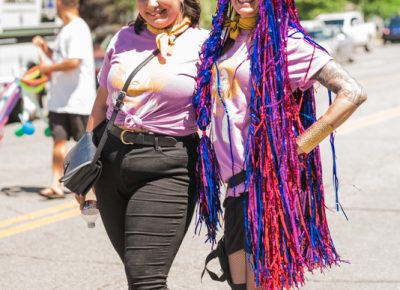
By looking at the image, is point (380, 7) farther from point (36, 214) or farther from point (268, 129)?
point (268, 129)

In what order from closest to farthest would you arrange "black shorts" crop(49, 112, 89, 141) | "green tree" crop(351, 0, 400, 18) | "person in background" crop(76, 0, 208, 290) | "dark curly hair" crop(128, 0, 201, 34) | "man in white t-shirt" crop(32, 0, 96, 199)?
"person in background" crop(76, 0, 208, 290) → "dark curly hair" crop(128, 0, 201, 34) → "man in white t-shirt" crop(32, 0, 96, 199) → "black shorts" crop(49, 112, 89, 141) → "green tree" crop(351, 0, 400, 18)

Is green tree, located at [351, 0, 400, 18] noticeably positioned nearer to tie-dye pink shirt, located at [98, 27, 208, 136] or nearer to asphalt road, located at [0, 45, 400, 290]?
asphalt road, located at [0, 45, 400, 290]

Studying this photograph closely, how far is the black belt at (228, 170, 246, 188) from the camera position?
10.9ft

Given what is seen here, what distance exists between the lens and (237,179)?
3346 millimetres

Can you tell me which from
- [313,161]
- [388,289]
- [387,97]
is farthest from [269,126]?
[387,97]

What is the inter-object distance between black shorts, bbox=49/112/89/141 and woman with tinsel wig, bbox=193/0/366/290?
13.3ft

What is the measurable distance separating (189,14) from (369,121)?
907 cm

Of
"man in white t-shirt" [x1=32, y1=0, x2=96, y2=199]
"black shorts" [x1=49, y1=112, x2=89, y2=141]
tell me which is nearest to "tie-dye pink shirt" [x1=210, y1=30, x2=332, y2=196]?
"man in white t-shirt" [x1=32, y1=0, x2=96, y2=199]

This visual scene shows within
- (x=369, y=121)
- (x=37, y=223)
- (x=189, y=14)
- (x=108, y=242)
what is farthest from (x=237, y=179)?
(x=369, y=121)

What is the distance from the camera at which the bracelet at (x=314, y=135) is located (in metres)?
3.18

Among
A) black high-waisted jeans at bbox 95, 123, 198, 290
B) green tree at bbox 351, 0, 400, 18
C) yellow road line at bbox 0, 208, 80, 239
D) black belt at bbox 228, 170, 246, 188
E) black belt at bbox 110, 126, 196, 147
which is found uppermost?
black belt at bbox 110, 126, 196, 147

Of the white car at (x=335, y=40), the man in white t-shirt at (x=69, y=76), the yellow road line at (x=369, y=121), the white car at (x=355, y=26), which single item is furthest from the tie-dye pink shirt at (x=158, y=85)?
the white car at (x=355, y=26)

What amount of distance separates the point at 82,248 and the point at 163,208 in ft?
8.53

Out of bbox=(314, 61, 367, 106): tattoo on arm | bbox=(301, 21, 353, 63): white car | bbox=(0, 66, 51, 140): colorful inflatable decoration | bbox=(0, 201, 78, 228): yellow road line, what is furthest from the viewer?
bbox=(301, 21, 353, 63): white car
